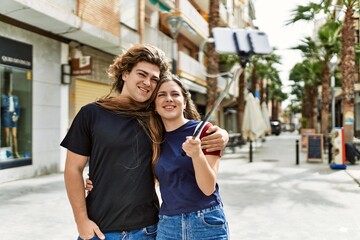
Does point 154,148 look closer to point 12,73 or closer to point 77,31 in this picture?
point 12,73

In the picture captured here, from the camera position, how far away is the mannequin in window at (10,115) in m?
9.64

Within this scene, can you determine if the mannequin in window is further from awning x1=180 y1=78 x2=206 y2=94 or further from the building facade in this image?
awning x1=180 y1=78 x2=206 y2=94

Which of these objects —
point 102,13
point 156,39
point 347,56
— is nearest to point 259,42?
point 102,13

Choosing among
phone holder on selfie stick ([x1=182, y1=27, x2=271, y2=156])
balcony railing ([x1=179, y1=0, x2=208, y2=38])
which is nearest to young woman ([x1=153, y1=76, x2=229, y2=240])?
phone holder on selfie stick ([x1=182, y1=27, x2=271, y2=156])

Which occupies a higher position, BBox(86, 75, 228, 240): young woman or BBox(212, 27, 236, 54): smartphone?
BBox(212, 27, 236, 54): smartphone

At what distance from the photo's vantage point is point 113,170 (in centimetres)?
194

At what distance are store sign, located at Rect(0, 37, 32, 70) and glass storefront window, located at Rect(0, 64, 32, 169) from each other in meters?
0.14

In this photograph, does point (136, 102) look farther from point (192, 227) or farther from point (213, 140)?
point (192, 227)

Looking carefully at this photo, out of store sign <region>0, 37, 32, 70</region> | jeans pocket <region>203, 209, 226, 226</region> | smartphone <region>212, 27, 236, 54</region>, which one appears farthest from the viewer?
store sign <region>0, 37, 32, 70</region>

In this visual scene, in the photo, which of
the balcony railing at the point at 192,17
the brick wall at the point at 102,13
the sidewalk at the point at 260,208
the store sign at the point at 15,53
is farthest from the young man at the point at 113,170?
the balcony railing at the point at 192,17

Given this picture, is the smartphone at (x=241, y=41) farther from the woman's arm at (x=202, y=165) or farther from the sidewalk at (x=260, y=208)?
the sidewalk at (x=260, y=208)

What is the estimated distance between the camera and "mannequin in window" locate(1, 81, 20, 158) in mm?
9644

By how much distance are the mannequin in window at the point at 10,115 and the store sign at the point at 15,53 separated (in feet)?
2.13

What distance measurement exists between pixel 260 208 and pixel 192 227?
4.81 meters
